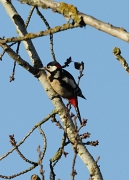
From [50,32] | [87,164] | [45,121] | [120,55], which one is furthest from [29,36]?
[45,121]

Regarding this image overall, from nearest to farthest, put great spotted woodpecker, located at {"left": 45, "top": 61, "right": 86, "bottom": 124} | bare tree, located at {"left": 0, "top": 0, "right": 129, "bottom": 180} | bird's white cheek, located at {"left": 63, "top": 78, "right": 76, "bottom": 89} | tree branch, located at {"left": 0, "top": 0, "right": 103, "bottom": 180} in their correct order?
bare tree, located at {"left": 0, "top": 0, "right": 129, "bottom": 180} → tree branch, located at {"left": 0, "top": 0, "right": 103, "bottom": 180} → great spotted woodpecker, located at {"left": 45, "top": 61, "right": 86, "bottom": 124} → bird's white cheek, located at {"left": 63, "top": 78, "right": 76, "bottom": 89}

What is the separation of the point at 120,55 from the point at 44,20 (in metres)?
2.60

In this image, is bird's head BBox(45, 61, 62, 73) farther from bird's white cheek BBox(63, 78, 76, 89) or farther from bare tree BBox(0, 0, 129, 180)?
bare tree BBox(0, 0, 129, 180)

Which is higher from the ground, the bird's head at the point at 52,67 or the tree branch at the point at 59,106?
the bird's head at the point at 52,67

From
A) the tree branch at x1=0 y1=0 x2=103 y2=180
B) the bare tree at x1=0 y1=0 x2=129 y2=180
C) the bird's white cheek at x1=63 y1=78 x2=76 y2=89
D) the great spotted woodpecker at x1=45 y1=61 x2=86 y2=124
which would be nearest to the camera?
the bare tree at x1=0 y1=0 x2=129 y2=180

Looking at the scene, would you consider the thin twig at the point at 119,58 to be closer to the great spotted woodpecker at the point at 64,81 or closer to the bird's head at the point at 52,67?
the great spotted woodpecker at the point at 64,81

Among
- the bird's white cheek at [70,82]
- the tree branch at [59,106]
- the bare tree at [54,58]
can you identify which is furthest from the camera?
the bird's white cheek at [70,82]

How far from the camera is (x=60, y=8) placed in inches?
149

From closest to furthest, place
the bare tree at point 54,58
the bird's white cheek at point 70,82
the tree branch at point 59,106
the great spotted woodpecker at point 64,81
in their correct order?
1. the bare tree at point 54,58
2. the tree branch at point 59,106
3. the great spotted woodpecker at point 64,81
4. the bird's white cheek at point 70,82

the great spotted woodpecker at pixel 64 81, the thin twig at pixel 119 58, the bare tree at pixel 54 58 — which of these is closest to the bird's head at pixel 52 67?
the great spotted woodpecker at pixel 64 81

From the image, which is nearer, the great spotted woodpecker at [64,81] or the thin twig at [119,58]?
the thin twig at [119,58]

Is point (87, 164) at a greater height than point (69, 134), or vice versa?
point (69, 134)

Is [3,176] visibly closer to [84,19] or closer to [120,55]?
[120,55]

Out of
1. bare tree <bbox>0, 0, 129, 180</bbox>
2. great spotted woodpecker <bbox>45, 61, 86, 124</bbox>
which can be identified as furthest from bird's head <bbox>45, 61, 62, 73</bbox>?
bare tree <bbox>0, 0, 129, 180</bbox>
